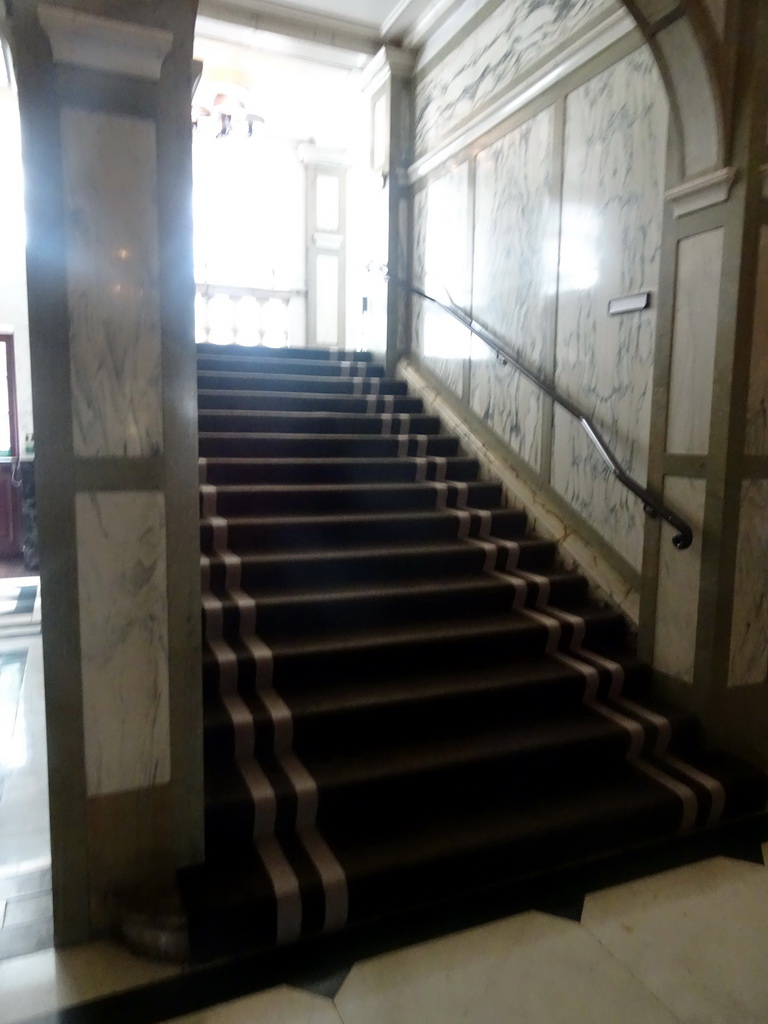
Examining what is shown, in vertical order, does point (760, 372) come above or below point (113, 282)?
below

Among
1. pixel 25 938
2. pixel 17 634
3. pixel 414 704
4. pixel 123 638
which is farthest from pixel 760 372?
pixel 17 634

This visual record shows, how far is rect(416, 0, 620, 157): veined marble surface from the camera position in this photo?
3461 mm

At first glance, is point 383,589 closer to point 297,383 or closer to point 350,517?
point 350,517

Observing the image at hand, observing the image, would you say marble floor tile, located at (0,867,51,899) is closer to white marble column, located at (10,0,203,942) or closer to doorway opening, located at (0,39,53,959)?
A: doorway opening, located at (0,39,53,959)

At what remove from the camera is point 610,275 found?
3.22m

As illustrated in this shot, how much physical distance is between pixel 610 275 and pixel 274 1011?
10.2 ft

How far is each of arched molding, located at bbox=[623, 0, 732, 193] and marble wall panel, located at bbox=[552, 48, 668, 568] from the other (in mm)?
279

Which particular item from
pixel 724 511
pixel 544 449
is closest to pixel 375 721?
pixel 724 511

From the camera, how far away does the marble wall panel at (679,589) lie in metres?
2.75

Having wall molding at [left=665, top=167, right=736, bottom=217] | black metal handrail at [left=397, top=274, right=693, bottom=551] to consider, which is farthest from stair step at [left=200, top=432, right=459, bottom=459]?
wall molding at [left=665, top=167, right=736, bottom=217]

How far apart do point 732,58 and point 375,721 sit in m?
2.69

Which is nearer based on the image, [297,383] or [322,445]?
[322,445]

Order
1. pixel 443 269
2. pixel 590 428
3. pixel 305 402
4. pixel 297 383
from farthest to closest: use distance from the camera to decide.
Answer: pixel 443 269
pixel 297 383
pixel 305 402
pixel 590 428

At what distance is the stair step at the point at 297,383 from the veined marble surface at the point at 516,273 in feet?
2.79
